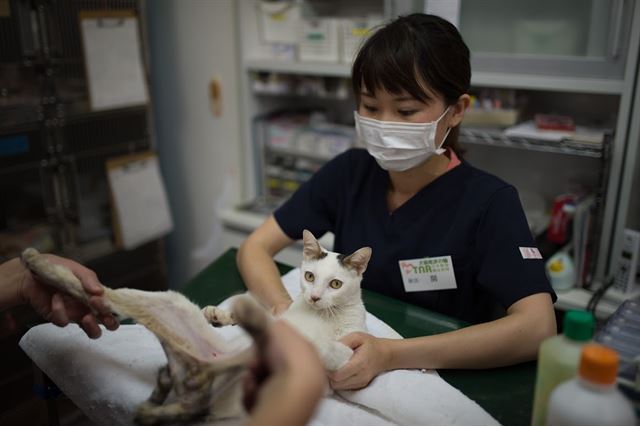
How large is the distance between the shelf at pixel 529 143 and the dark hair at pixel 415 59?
0.73 metres

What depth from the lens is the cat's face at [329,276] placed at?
1033 millimetres

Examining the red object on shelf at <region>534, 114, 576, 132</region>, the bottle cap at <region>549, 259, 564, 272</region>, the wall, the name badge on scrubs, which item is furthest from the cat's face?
the wall

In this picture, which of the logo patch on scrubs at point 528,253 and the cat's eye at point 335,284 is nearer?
the cat's eye at point 335,284

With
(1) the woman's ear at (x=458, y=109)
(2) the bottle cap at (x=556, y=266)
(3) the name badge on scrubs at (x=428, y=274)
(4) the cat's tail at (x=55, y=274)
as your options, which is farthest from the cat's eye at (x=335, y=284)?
(2) the bottle cap at (x=556, y=266)

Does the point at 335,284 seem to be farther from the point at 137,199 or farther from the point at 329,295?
the point at 137,199

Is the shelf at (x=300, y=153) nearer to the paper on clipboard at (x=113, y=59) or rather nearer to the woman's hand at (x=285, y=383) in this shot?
the paper on clipboard at (x=113, y=59)

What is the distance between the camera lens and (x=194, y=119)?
2.95 metres

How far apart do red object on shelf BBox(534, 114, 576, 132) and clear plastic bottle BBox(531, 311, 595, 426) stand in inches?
56.0

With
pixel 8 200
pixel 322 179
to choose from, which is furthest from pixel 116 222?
pixel 322 179

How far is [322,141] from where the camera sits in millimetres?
2471

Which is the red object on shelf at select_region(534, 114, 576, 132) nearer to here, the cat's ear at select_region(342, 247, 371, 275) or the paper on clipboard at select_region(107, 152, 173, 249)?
the cat's ear at select_region(342, 247, 371, 275)

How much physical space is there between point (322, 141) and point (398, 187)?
108 cm

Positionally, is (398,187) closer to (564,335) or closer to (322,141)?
(564,335)

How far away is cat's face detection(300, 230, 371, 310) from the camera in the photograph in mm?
1033
